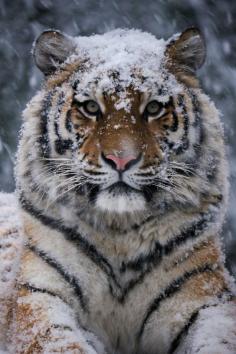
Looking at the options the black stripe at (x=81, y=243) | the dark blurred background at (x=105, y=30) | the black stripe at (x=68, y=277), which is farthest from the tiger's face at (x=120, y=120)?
the dark blurred background at (x=105, y=30)

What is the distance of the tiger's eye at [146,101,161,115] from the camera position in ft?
7.66

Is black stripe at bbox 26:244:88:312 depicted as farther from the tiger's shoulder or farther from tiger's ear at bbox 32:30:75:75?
tiger's ear at bbox 32:30:75:75

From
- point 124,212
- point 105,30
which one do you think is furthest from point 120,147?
point 105,30

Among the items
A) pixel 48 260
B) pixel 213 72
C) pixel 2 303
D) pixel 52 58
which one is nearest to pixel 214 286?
pixel 48 260

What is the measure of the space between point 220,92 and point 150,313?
394 centimetres

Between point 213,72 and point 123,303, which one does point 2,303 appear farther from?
point 213,72

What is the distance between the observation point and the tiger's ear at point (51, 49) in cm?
252

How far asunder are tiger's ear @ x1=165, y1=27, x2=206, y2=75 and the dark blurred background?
332 centimetres

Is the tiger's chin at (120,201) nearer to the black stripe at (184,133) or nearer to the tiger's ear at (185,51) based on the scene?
the black stripe at (184,133)

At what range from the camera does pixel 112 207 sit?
224 cm

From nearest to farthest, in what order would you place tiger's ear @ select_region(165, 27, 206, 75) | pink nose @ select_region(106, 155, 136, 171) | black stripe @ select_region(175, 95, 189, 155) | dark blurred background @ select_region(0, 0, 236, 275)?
pink nose @ select_region(106, 155, 136, 171), black stripe @ select_region(175, 95, 189, 155), tiger's ear @ select_region(165, 27, 206, 75), dark blurred background @ select_region(0, 0, 236, 275)

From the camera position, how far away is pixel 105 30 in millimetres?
6367

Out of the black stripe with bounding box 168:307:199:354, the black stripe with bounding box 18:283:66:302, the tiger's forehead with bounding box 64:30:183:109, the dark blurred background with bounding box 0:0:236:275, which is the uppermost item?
the dark blurred background with bounding box 0:0:236:275

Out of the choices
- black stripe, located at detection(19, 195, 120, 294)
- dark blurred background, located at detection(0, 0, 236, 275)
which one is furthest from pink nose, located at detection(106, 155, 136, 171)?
dark blurred background, located at detection(0, 0, 236, 275)
